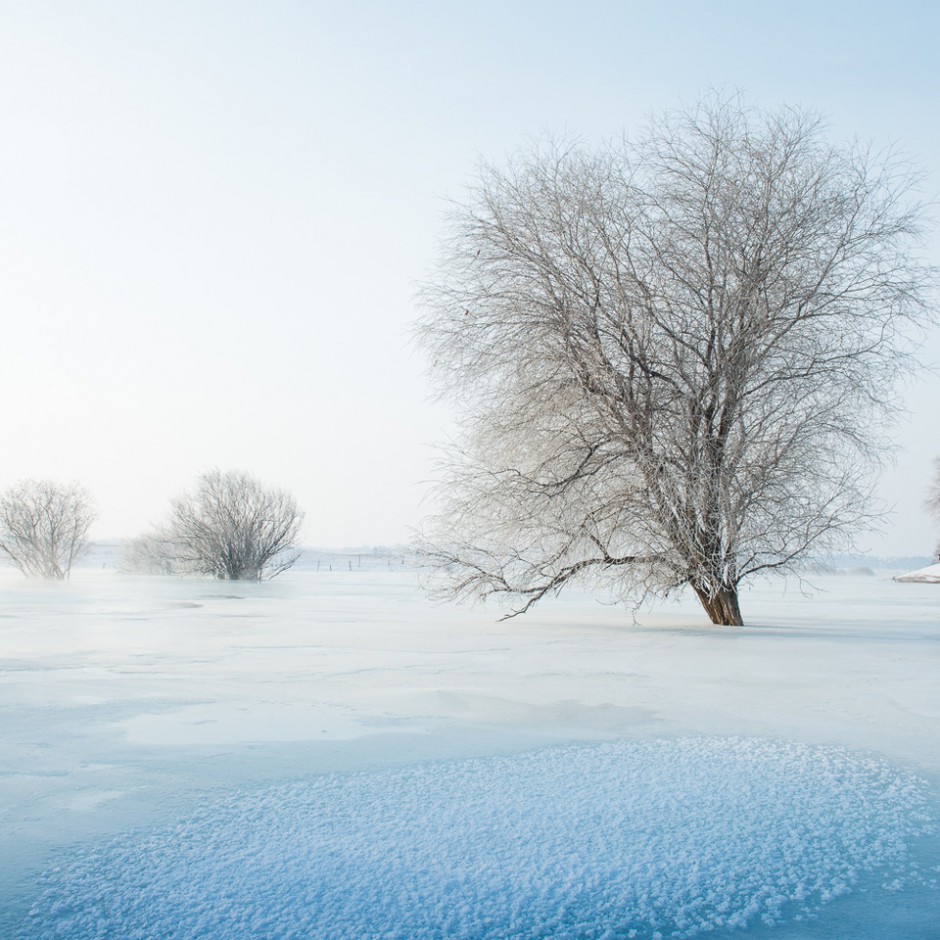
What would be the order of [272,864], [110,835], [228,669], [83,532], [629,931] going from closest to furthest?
1. [629,931]
2. [272,864]
3. [110,835]
4. [228,669]
5. [83,532]

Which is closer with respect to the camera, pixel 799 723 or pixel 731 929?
pixel 731 929

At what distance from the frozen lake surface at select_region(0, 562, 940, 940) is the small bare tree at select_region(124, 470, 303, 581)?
1005 inches

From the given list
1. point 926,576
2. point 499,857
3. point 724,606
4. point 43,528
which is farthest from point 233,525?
point 499,857

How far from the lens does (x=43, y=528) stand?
127 feet

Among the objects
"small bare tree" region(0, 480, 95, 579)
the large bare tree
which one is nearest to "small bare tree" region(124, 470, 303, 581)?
"small bare tree" region(0, 480, 95, 579)

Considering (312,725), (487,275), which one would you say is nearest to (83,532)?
(487,275)

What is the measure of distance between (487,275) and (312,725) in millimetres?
7362

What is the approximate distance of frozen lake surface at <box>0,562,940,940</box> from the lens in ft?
6.98

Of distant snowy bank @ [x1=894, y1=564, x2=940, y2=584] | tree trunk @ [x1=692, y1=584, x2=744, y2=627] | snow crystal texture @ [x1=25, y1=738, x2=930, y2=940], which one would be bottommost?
distant snowy bank @ [x1=894, y1=564, x2=940, y2=584]

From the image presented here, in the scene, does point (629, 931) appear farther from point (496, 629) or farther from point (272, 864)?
point (496, 629)

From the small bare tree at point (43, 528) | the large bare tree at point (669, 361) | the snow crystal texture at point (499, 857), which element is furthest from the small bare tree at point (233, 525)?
the snow crystal texture at point (499, 857)

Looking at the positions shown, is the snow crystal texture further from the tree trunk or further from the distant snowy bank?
the distant snowy bank

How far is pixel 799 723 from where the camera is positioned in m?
4.31

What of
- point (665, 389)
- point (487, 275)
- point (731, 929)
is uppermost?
point (487, 275)
